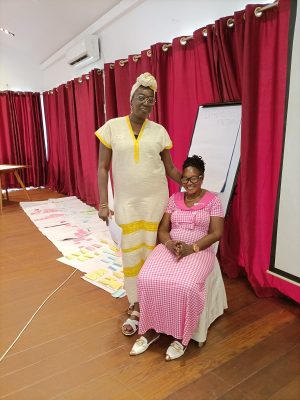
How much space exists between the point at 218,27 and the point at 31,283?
232cm

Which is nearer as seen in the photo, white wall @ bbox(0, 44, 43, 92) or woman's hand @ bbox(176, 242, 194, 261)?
woman's hand @ bbox(176, 242, 194, 261)

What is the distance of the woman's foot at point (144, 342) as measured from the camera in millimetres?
1762

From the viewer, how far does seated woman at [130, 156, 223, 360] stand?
65.7 inches

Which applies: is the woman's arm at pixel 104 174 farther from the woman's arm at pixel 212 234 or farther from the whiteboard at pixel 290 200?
the whiteboard at pixel 290 200

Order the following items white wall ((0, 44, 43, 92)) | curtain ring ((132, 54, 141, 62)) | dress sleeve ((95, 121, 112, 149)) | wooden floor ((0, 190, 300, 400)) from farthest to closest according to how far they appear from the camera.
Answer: white wall ((0, 44, 43, 92)), curtain ring ((132, 54, 141, 62)), dress sleeve ((95, 121, 112, 149)), wooden floor ((0, 190, 300, 400))

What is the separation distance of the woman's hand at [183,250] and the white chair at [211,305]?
6.8 inches

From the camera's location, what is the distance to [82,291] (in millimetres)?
2486

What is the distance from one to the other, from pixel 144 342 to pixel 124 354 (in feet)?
0.39

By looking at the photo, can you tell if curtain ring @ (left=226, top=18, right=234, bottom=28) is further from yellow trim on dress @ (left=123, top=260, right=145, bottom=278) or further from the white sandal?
the white sandal

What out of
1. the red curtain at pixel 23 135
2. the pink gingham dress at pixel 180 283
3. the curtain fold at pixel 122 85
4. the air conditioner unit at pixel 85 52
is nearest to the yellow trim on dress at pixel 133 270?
the pink gingham dress at pixel 180 283

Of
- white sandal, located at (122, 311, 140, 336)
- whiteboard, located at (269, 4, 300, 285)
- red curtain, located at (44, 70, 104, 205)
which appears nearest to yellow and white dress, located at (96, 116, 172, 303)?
white sandal, located at (122, 311, 140, 336)

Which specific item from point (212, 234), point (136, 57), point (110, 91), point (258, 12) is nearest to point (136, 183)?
point (212, 234)

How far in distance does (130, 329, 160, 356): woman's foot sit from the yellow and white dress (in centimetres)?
32

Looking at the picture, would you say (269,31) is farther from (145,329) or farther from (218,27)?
(145,329)
